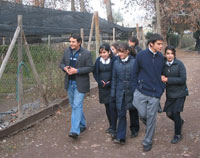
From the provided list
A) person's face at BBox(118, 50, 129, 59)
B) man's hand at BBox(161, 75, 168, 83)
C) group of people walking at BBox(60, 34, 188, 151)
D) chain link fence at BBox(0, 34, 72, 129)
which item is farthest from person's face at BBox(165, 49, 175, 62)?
chain link fence at BBox(0, 34, 72, 129)

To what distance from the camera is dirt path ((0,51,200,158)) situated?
169 inches

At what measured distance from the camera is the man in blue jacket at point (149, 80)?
13.4 feet

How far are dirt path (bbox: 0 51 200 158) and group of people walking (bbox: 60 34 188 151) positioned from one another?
6.0 inches

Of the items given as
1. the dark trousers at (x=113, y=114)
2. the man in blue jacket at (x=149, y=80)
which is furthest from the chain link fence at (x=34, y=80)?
the man in blue jacket at (x=149, y=80)

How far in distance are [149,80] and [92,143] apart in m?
1.48

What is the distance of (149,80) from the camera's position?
4.09 meters

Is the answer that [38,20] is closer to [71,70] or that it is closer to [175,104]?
[71,70]

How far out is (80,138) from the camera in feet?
16.4

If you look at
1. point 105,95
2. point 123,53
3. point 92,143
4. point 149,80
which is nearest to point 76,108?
point 105,95

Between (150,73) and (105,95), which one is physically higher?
(150,73)

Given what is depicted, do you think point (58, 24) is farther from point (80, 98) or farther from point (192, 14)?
point (192, 14)

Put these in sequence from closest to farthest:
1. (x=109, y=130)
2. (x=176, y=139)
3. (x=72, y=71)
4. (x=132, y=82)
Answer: (x=132, y=82)
(x=176, y=139)
(x=72, y=71)
(x=109, y=130)

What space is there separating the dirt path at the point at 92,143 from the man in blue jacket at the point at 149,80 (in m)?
0.44

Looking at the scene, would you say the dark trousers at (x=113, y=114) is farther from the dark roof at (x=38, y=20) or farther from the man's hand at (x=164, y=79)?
the dark roof at (x=38, y=20)
